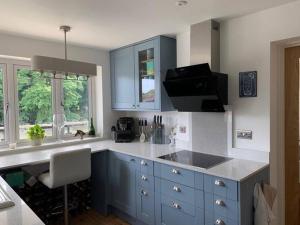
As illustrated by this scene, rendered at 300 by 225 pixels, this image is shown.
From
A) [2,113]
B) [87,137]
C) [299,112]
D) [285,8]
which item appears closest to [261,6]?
[285,8]

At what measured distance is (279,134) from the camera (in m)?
2.10

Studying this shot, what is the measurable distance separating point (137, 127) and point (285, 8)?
2227mm

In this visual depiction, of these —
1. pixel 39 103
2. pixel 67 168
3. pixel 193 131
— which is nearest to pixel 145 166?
pixel 193 131

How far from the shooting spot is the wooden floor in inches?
105

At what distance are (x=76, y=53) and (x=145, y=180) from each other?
72.5 inches

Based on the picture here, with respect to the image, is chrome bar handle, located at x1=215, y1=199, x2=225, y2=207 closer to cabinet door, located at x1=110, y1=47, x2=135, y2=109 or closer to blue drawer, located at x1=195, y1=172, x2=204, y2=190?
blue drawer, located at x1=195, y1=172, x2=204, y2=190

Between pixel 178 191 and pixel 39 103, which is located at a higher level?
pixel 39 103

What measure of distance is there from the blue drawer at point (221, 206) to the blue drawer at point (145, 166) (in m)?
0.63

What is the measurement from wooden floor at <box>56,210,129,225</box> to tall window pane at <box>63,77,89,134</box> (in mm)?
1098

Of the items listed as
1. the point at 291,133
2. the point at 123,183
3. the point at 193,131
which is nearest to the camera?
the point at 291,133

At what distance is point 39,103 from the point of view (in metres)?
2.94

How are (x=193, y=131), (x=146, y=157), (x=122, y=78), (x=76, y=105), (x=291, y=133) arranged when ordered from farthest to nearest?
(x=76, y=105) < (x=122, y=78) < (x=193, y=131) < (x=146, y=157) < (x=291, y=133)

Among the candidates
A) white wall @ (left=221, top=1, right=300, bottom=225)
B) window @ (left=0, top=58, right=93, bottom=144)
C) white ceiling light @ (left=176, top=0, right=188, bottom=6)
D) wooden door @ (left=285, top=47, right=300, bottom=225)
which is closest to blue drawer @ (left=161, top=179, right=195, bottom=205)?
white wall @ (left=221, top=1, right=300, bottom=225)

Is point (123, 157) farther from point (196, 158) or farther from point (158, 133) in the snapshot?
point (196, 158)
